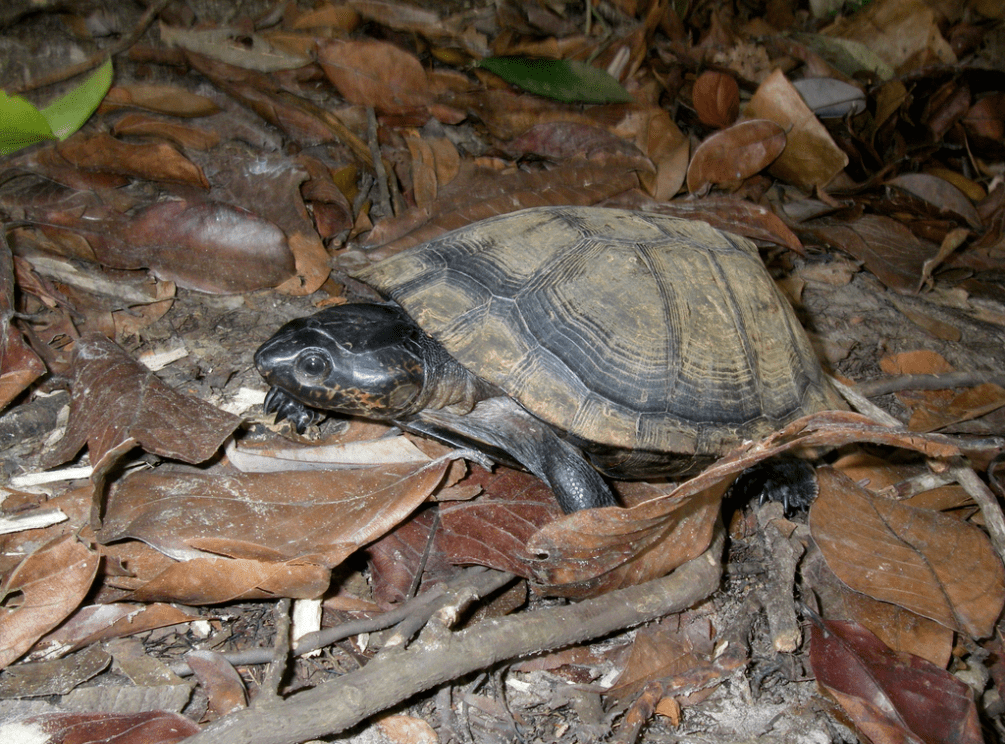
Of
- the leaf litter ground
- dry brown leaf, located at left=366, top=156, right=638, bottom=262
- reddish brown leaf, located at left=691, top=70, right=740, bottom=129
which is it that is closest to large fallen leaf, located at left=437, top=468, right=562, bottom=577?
the leaf litter ground

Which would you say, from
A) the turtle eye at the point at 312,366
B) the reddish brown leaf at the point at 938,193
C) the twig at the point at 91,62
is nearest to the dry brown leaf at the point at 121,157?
the twig at the point at 91,62

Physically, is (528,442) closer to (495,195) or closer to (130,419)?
(130,419)

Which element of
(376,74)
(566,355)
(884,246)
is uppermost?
(376,74)

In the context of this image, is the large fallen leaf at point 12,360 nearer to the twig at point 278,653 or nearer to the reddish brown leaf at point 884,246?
the twig at point 278,653

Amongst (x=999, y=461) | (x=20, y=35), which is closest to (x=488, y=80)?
(x=20, y=35)

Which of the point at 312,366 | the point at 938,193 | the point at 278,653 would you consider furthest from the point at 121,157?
the point at 938,193

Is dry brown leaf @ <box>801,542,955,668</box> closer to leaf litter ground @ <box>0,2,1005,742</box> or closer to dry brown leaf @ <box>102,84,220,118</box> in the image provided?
leaf litter ground @ <box>0,2,1005,742</box>

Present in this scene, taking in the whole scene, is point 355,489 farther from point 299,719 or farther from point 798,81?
point 798,81
